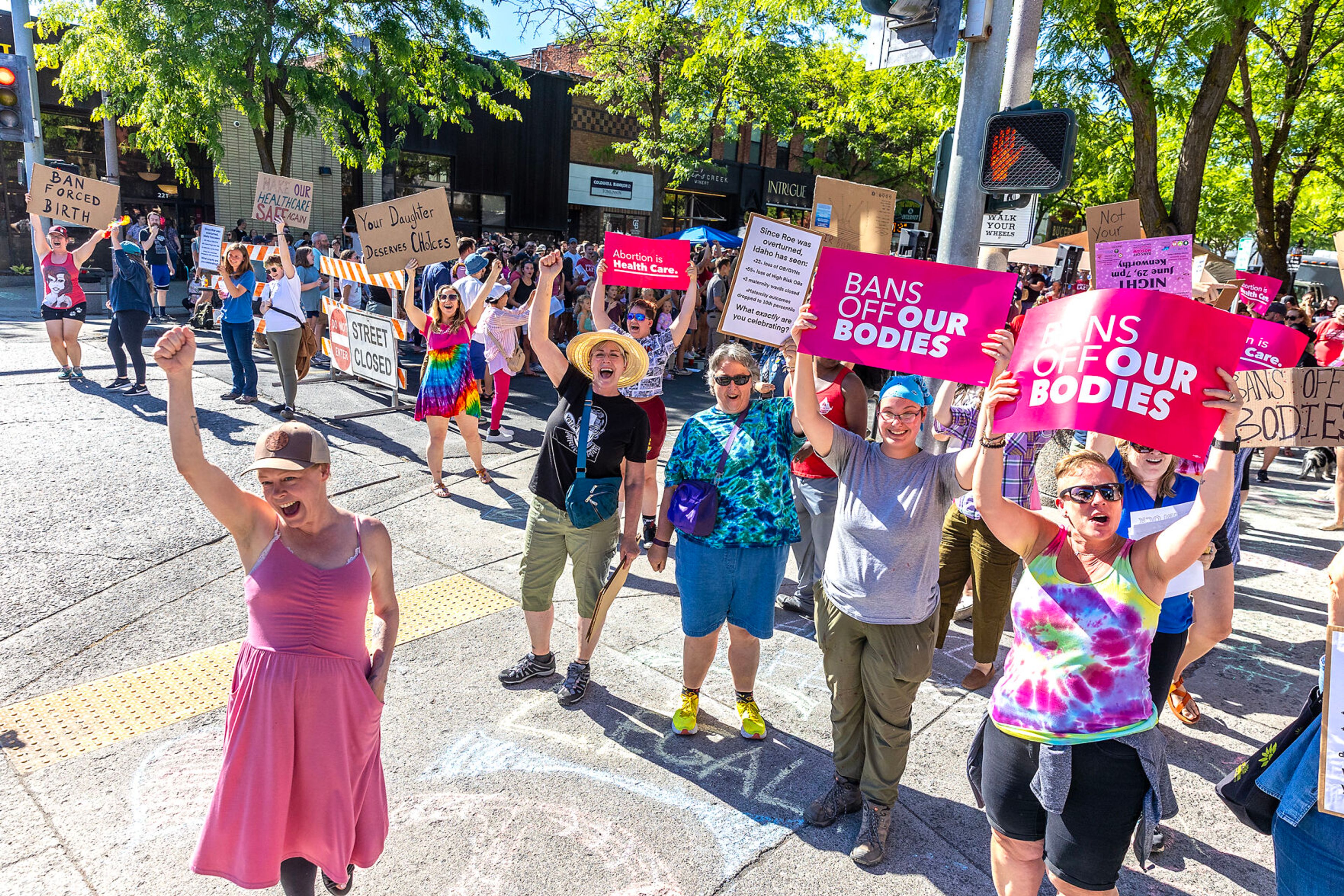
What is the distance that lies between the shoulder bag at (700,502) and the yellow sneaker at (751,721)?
2.97 feet

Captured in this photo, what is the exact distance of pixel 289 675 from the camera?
8.43 feet

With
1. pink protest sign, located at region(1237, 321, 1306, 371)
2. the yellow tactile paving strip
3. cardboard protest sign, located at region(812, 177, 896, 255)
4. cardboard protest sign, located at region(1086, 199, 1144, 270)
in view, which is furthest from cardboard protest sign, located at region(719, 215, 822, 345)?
the yellow tactile paving strip

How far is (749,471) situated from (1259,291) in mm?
10241

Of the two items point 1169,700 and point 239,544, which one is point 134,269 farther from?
point 1169,700

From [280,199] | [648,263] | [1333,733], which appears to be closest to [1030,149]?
[648,263]

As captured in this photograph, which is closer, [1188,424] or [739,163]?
[1188,424]

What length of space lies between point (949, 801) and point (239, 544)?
3.03 metres

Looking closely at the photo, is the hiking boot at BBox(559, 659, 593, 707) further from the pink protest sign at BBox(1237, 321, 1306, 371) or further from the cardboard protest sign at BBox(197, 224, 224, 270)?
the cardboard protest sign at BBox(197, 224, 224, 270)

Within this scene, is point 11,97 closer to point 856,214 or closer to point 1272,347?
point 856,214

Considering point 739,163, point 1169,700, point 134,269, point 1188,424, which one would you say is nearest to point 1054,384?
point 1188,424

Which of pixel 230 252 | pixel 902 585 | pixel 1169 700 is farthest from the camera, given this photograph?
pixel 230 252

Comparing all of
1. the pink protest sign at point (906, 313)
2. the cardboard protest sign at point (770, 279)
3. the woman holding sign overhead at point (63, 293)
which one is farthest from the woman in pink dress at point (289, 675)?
the woman holding sign overhead at point (63, 293)

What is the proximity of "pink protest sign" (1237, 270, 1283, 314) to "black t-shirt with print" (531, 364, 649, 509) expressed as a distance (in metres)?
9.59

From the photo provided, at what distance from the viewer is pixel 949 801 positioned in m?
3.77
